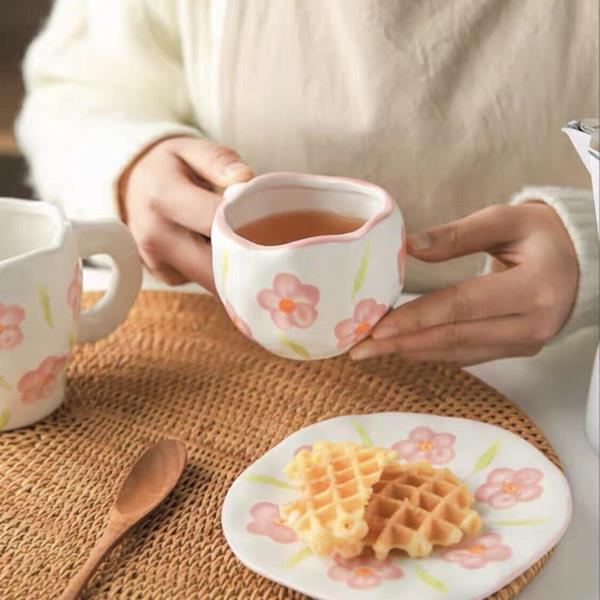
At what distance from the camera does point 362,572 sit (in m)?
0.52

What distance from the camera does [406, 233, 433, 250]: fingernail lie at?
66 centimetres

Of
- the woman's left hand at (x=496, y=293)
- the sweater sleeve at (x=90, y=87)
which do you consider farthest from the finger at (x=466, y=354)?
the sweater sleeve at (x=90, y=87)

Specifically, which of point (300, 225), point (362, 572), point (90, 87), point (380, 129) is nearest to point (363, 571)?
point (362, 572)

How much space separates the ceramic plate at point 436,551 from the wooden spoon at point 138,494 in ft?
0.16

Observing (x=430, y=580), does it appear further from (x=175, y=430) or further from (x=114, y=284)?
(x=114, y=284)

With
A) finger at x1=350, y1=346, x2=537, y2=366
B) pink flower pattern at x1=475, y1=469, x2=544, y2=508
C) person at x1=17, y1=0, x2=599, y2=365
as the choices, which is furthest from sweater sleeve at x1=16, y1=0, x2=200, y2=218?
pink flower pattern at x1=475, y1=469, x2=544, y2=508

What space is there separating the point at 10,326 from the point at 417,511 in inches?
10.9

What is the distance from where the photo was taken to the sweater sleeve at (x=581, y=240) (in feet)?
2.32

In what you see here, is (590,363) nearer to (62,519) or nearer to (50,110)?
(62,519)

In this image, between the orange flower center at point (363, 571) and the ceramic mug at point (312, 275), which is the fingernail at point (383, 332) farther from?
the orange flower center at point (363, 571)

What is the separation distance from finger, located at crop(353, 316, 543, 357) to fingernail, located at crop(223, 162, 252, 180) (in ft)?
0.55

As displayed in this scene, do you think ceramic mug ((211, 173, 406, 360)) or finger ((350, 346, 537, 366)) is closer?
ceramic mug ((211, 173, 406, 360))

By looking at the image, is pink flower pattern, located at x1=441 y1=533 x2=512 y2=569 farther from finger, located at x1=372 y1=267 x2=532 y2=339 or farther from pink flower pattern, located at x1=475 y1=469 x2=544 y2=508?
finger, located at x1=372 y1=267 x2=532 y2=339

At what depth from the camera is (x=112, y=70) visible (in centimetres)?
93
